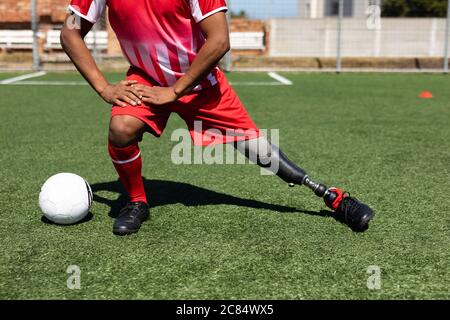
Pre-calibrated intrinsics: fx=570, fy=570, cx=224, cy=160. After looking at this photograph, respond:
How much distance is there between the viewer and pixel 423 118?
7.74 m

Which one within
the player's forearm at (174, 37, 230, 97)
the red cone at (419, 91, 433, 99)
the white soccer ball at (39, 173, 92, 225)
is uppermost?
the player's forearm at (174, 37, 230, 97)

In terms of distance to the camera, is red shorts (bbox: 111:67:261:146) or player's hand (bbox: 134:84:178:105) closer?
player's hand (bbox: 134:84:178:105)

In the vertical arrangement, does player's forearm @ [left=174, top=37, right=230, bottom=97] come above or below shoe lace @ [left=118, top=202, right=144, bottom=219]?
above

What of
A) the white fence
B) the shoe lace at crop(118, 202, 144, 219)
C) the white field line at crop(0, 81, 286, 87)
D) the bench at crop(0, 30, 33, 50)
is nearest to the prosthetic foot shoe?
the shoe lace at crop(118, 202, 144, 219)

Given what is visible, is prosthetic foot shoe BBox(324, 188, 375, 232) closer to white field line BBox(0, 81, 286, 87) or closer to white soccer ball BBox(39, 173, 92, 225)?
white soccer ball BBox(39, 173, 92, 225)

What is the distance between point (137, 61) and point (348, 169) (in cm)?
230

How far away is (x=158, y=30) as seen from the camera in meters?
3.16

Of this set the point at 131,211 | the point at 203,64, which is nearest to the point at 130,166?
the point at 131,211

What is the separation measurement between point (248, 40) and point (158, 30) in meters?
16.5

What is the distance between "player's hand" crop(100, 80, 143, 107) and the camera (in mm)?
3246

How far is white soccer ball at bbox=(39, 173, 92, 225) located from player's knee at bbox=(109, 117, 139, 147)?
1.28 ft

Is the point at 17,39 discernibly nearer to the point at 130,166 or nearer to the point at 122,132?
the point at 130,166

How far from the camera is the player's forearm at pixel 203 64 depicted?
119 inches

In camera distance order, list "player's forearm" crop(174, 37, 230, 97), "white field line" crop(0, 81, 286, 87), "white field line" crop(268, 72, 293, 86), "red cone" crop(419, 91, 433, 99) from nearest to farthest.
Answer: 1. "player's forearm" crop(174, 37, 230, 97)
2. "red cone" crop(419, 91, 433, 99)
3. "white field line" crop(0, 81, 286, 87)
4. "white field line" crop(268, 72, 293, 86)
